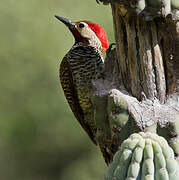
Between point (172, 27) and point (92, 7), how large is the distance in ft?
22.1

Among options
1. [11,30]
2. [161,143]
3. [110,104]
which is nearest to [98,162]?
[11,30]

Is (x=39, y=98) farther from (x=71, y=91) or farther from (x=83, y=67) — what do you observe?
(x=83, y=67)

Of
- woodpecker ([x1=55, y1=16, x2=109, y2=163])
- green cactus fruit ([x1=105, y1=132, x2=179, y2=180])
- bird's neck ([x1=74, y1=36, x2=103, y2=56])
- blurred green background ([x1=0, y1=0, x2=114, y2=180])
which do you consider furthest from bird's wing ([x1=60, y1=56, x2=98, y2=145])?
blurred green background ([x1=0, y1=0, x2=114, y2=180])

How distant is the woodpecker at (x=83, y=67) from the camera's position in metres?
6.75

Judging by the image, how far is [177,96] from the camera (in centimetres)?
511

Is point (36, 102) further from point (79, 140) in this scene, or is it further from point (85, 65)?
point (85, 65)

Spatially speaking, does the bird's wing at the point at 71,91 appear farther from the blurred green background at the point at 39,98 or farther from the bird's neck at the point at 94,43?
the blurred green background at the point at 39,98

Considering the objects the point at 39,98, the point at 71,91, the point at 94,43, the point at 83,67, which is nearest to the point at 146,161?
the point at 83,67

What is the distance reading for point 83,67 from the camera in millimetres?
6723

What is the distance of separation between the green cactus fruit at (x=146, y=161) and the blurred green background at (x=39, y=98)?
6.65 meters

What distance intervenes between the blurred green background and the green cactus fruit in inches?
262

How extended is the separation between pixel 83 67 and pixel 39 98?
630cm

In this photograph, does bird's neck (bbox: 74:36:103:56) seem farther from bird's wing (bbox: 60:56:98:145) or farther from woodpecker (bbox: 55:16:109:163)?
bird's wing (bbox: 60:56:98:145)

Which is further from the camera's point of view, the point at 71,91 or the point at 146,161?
the point at 71,91
